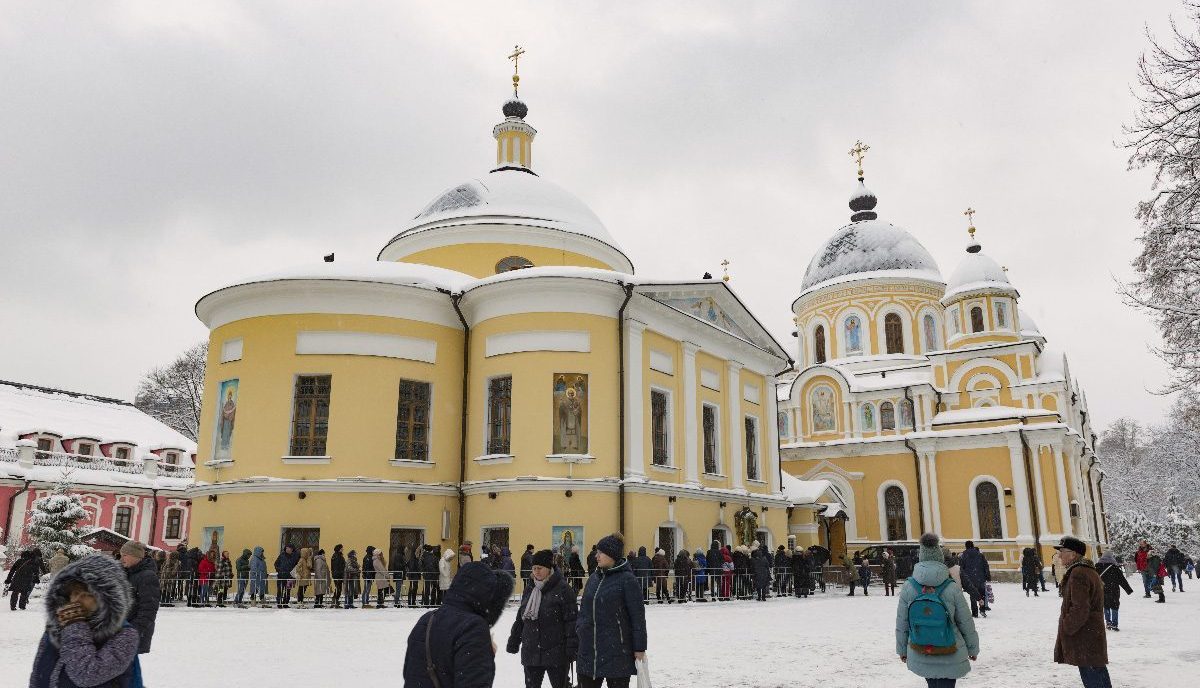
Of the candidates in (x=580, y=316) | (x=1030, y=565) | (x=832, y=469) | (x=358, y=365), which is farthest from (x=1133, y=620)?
(x=832, y=469)

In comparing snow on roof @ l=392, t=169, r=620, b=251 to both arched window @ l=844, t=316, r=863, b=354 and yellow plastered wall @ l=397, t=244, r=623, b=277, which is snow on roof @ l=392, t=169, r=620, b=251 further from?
arched window @ l=844, t=316, r=863, b=354

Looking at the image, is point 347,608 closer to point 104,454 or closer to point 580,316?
point 580,316

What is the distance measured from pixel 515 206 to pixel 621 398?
874cm

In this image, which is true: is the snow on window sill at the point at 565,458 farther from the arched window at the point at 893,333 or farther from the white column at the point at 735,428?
the arched window at the point at 893,333

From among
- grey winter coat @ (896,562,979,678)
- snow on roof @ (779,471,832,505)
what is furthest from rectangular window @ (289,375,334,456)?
snow on roof @ (779,471,832,505)

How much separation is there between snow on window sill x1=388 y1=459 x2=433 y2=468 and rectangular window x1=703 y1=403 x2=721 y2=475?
8280 mm

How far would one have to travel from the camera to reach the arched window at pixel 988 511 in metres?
35.2

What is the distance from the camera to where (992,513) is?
35.5 m

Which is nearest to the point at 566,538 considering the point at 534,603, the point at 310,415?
the point at 310,415

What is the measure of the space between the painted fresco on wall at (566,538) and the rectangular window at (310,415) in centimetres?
593

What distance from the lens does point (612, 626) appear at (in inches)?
237

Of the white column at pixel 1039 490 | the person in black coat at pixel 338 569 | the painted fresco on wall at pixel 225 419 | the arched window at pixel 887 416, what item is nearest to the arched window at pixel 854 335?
the arched window at pixel 887 416

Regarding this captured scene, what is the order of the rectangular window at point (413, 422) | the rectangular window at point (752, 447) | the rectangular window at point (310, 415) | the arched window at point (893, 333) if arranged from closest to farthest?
the rectangular window at point (310, 415)
the rectangular window at point (413, 422)
the rectangular window at point (752, 447)
the arched window at point (893, 333)

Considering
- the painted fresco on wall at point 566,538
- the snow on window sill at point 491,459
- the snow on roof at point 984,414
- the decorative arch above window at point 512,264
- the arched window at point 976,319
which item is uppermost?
the arched window at point 976,319
